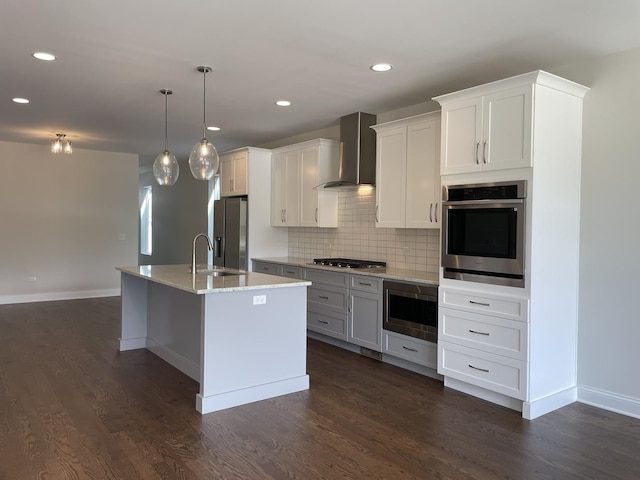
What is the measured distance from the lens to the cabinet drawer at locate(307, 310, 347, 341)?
5039 millimetres

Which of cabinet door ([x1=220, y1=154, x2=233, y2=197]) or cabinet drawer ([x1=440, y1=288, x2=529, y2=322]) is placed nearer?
cabinet drawer ([x1=440, y1=288, x2=529, y2=322])

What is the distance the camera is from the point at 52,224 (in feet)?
26.1

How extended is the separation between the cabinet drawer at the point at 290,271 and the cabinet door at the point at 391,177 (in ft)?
3.93

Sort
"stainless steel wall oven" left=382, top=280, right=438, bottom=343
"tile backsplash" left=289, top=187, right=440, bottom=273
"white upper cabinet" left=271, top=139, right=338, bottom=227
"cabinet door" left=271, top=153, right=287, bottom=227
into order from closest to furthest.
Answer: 1. "stainless steel wall oven" left=382, top=280, right=438, bottom=343
2. "tile backsplash" left=289, top=187, right=440, bottom=273
3. "white upper cabinet" left=271, top=139, right=338, bottom=227
4. "cabinet door" left=271, top=153, right=287, bottom=227

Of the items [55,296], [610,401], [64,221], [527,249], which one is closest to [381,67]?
[527,249]

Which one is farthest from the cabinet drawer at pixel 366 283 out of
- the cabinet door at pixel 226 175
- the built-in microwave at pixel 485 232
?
the cabinet door at pixel 226 175

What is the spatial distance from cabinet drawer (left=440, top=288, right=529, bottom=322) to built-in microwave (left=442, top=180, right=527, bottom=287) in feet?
0.36

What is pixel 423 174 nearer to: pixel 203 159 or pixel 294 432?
pixel 203 159

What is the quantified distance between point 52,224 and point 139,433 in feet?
20.0

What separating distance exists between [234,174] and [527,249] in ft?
14.5

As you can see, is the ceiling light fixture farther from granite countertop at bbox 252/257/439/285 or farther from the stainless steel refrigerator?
granite countertop at bbox 252/257/439/285

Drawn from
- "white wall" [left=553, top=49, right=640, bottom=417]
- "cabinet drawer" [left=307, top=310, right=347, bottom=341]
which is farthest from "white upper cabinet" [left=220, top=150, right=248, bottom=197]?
"white wall" [left=553, top=49, right=640, bottom=417]

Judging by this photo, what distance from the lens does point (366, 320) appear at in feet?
15.6

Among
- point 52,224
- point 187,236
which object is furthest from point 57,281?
point 187,236
